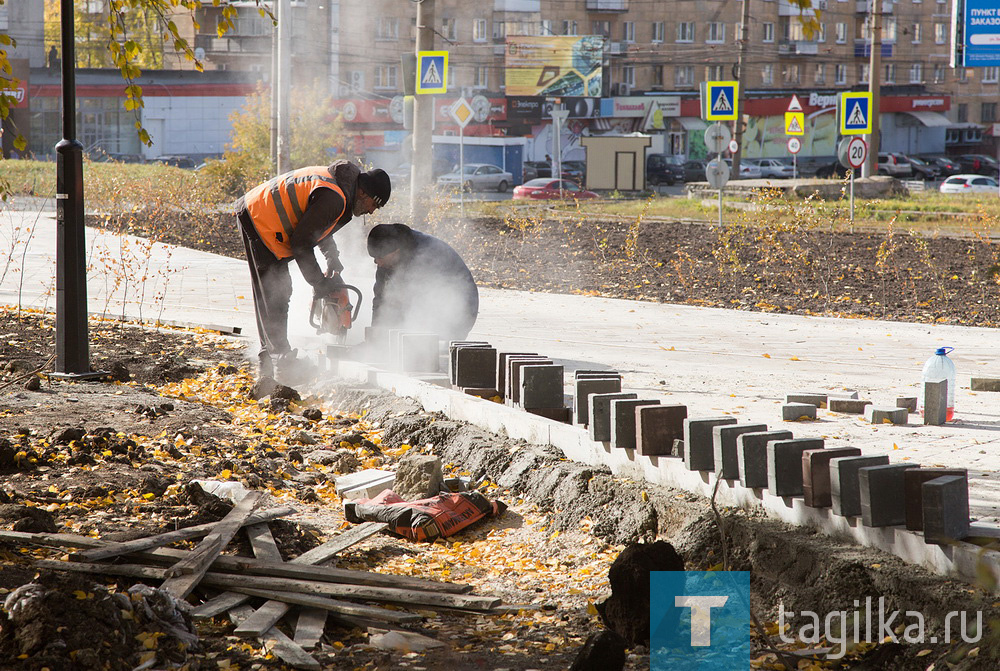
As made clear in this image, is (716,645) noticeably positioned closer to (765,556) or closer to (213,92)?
(765,556)

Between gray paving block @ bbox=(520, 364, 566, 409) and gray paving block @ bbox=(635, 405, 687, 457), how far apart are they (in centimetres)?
114

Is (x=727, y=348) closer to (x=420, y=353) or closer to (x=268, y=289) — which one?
(x=420, y=353)

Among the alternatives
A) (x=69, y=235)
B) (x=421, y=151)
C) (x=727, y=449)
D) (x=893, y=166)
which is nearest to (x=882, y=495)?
(x=727, y=449)

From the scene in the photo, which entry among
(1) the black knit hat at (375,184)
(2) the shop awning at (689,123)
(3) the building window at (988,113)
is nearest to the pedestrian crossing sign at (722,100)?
(1) the black knit hat at (375,184)

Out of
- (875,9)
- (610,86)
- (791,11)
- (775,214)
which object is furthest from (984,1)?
(791,11)

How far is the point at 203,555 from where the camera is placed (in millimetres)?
4035

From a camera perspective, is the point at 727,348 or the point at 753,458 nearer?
the point at 753,458

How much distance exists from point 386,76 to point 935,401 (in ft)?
179

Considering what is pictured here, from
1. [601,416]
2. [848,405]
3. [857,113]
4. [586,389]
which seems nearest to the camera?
[601,416]

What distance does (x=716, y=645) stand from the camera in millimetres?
3615

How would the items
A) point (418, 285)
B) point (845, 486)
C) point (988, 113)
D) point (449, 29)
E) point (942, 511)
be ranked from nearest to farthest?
1. point (942, 511)
2. point (845, 486)
3. point (418, 285)
4. point (449, 29)
5. point (988, 113)

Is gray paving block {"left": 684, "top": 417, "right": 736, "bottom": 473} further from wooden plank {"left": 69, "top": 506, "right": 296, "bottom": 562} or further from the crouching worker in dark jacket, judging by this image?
the crouching worker in dark jacket

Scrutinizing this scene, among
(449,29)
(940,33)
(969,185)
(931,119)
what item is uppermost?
(940,33)

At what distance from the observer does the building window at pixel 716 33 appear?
63938 millimetres
